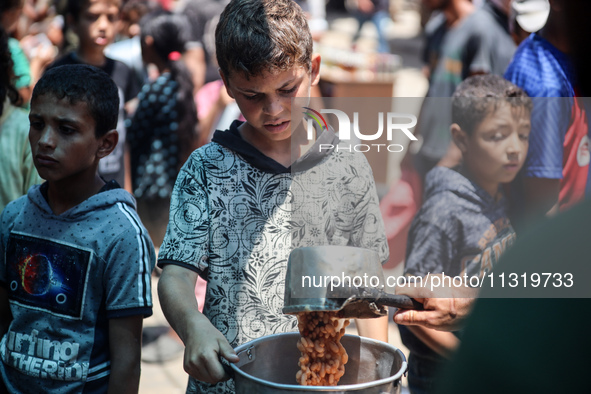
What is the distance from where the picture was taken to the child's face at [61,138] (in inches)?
77.7

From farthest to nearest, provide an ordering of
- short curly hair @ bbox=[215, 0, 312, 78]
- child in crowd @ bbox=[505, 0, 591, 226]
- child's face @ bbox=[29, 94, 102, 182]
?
child in crowd @ bbox=[505, 0, 591, 226]
child's face @ bbox=[29, 94, 102, 182]
short curly hair @ bbox=[215, 0, 312, 78]

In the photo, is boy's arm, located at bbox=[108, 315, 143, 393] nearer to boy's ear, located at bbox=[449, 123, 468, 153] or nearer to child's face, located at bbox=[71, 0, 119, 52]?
boy's ear, located at bbox=[449, 123, 468, 153]

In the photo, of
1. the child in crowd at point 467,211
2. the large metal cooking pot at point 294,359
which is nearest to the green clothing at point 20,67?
the child in crowd at point 467,211

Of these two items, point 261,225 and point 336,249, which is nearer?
point 336,249

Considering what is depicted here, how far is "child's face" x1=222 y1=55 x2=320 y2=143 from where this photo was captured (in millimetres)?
1699

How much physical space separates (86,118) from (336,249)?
1066 millimetres

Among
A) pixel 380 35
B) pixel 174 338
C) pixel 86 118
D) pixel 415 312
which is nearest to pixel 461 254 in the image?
pixel 415 312

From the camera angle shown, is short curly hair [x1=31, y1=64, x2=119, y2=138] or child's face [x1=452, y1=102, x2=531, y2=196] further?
child's face [x1=452, y1=102, x2=531, y2=196]

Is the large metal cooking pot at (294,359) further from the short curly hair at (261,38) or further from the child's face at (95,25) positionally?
the child's face at (95,25)

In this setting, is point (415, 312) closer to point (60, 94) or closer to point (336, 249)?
point (336, 249)

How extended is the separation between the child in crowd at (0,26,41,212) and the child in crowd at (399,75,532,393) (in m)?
1.65

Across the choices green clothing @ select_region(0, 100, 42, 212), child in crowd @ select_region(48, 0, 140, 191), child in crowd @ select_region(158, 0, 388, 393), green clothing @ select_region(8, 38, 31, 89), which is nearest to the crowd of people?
child in crowd @ select_region(158, 0, 388, 393)

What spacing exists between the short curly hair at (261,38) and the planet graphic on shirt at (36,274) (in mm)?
798

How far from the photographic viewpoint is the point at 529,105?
7.97 ft
